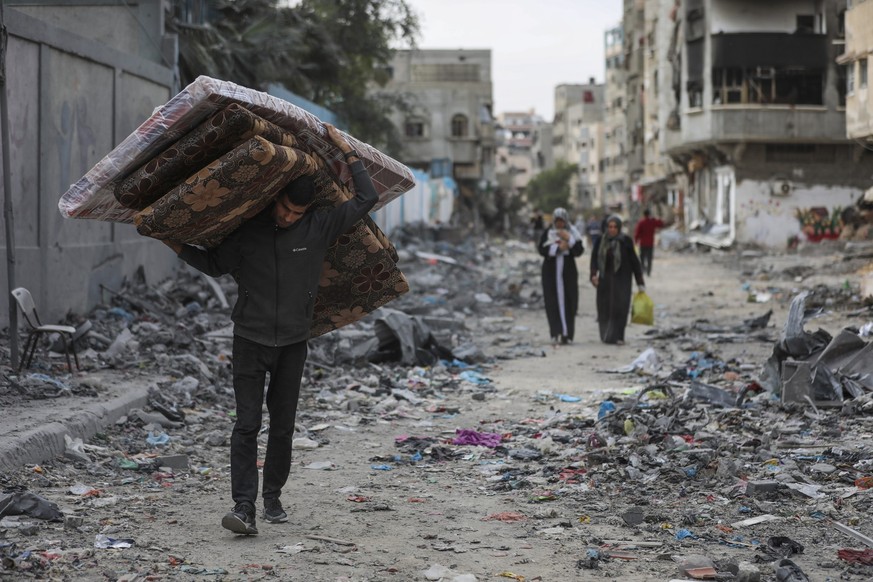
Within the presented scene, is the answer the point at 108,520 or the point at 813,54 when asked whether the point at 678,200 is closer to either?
the point at 813,54

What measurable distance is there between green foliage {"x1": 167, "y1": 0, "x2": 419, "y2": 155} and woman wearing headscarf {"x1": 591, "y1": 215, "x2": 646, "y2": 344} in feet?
26.1

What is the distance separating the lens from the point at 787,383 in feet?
28.4

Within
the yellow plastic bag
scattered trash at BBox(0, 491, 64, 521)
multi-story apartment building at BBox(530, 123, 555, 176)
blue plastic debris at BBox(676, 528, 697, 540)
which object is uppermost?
multi-story apartment building at BBox(530, 123, 555, 176)

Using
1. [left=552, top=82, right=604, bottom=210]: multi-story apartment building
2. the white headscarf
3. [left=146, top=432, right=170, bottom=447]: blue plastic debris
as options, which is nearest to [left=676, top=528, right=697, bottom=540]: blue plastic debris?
[left=146, top=432, right=170, bottom=447]: blue plastic debris

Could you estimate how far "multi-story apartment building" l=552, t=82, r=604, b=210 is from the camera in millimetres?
109812

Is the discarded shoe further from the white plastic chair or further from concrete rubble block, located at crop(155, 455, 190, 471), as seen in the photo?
the white plastic chair

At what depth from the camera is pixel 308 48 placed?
82.3ft

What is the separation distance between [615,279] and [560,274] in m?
0.67

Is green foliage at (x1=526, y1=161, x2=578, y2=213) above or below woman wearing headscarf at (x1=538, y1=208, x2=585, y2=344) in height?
above

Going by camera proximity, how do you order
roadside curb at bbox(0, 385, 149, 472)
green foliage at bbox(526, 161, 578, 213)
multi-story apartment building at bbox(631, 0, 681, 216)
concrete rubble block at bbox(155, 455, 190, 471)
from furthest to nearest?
green foliage at bbox(526, 161, 578, 213) → multi-story apartment building at bbox(631, 0, 681, 216) → concrete rubble block at bbox(155, 455, 190, 471) → roadside curb at bbox(0, 385, 149, 472)

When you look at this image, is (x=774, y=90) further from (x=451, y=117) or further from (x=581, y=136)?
(x=581, y=136)

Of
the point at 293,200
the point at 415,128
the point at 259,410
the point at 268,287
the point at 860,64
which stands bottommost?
the point at 259,410

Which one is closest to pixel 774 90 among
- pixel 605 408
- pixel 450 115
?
pixel 450 115

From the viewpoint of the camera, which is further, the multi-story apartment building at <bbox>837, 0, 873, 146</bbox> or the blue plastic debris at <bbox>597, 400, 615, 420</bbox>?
the multi-story apartment building at <bbox>837, 0, 873, 146</bbox>
